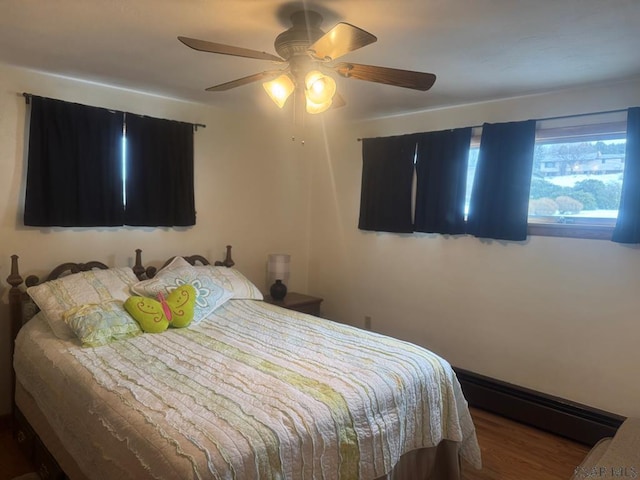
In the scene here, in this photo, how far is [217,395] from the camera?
173 cm

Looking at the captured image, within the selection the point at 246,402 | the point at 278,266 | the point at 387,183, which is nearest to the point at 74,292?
the point at 246,402

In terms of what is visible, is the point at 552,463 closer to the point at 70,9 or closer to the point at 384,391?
the point at 384,391

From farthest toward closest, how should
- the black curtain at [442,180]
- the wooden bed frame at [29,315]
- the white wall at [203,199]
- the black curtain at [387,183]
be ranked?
the black curtain at [387,183] < the black curtain at [442,180] < the white wall at [203,199] < the wooden bed frame at [29,315]

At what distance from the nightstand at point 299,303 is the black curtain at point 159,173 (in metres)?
1.02

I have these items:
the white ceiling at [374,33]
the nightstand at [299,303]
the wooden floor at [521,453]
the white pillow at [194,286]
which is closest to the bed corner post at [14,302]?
the white pillow at [194,286]

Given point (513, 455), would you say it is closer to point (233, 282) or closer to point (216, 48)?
point (233, 282)

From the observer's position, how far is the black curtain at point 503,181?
3.01 metres

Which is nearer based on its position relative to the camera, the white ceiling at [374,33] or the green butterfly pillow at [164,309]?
the white ceiling at [374,33]

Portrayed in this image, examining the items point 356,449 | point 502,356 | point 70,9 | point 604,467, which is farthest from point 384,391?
point 70,9

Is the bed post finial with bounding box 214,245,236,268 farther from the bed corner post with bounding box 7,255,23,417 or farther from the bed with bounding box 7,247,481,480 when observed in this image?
the bed corner post with bounding box 7,255,23,417

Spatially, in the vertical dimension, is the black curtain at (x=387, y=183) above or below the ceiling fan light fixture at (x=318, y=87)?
below

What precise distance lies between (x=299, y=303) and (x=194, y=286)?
3.71 feet

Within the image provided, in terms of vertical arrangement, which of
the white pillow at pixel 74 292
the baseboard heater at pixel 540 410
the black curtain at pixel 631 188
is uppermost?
the black curtain at pixel 631 188

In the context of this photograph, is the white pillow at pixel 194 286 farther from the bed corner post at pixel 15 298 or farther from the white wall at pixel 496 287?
the white wall at pixel 496 287
